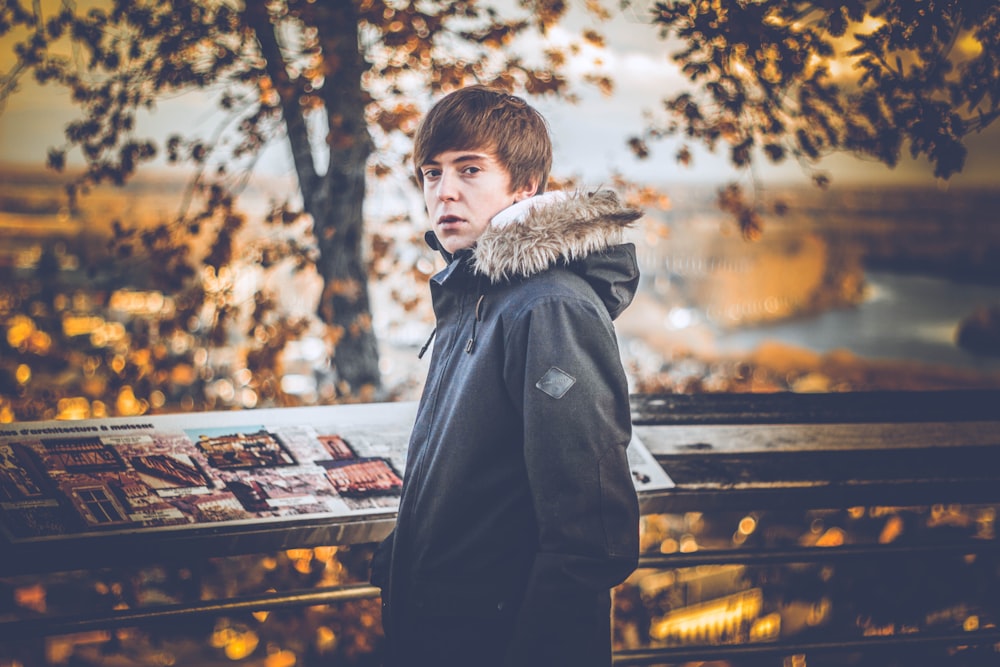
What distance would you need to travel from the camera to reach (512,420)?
1494 mm

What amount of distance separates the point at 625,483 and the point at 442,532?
421 millimetres

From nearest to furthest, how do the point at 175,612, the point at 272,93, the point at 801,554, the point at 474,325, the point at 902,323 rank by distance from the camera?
the point at 474,325 < the point at 175,612 < the point at 801,554 < the point at 272,93 < the point at 902,323

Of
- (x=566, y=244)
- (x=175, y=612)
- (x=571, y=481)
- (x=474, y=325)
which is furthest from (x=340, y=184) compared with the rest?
(x=571, y=481)

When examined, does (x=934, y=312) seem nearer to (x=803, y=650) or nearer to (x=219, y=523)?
(x=803, y=650)

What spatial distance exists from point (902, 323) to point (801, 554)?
2245cm

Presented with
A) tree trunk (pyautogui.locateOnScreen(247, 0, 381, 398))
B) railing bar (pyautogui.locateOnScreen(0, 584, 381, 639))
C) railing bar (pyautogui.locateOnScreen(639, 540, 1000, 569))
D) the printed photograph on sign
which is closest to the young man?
railing bar (pyautogui.locateOnScreen(0, 584, 381, 639))

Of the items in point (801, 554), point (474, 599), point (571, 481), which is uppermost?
point (571, 481)

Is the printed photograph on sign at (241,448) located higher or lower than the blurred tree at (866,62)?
lower

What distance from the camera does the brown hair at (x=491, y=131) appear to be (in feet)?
5.30

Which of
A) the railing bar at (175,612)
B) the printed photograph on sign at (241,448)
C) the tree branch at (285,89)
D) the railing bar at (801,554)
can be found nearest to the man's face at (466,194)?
the printed photograph on sign at (241,448)

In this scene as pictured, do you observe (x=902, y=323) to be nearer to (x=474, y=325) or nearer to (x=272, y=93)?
(x=272, y=93)

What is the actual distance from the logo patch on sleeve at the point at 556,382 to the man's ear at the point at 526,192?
0.52 meters

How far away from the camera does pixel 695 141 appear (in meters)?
5.45

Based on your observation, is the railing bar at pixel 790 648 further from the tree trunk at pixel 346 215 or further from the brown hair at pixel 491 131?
the tree trunk at pixel 346 215
